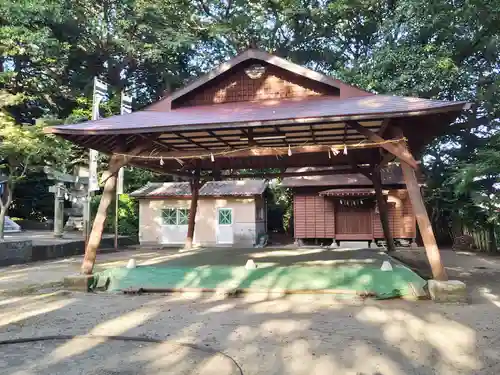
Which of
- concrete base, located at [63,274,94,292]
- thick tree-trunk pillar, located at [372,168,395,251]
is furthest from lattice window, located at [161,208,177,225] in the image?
concrete base, located at [63,274,94,292]

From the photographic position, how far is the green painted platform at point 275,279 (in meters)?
6.77

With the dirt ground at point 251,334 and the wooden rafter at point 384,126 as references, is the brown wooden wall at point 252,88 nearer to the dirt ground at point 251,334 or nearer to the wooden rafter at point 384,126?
the wooden rafter at point 384,126

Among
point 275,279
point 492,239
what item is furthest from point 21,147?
point 492,239

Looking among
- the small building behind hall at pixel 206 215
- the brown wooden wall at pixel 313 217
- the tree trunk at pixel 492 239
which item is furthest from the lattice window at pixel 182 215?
the tree trunk at pixel 492 239

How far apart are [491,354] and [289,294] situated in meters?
3.39

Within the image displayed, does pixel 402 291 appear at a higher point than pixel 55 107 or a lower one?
lower

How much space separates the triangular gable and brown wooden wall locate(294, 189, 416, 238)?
1113 centimetres

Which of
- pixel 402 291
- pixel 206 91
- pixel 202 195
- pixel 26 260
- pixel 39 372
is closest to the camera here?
pixel 39 372

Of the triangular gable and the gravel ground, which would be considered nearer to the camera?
the gravel ground

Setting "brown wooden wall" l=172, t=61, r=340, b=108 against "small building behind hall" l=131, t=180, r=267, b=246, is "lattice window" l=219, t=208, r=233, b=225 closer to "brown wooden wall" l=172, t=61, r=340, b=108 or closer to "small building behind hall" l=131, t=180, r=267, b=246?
"small building behind hall" l=131, t=180, r=267, b=246

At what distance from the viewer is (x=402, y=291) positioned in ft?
21.7

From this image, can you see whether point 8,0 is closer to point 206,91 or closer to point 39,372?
point 206,91

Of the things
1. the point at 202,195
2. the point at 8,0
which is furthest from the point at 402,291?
the point at 8,0

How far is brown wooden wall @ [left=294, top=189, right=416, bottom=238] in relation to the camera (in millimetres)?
18641
